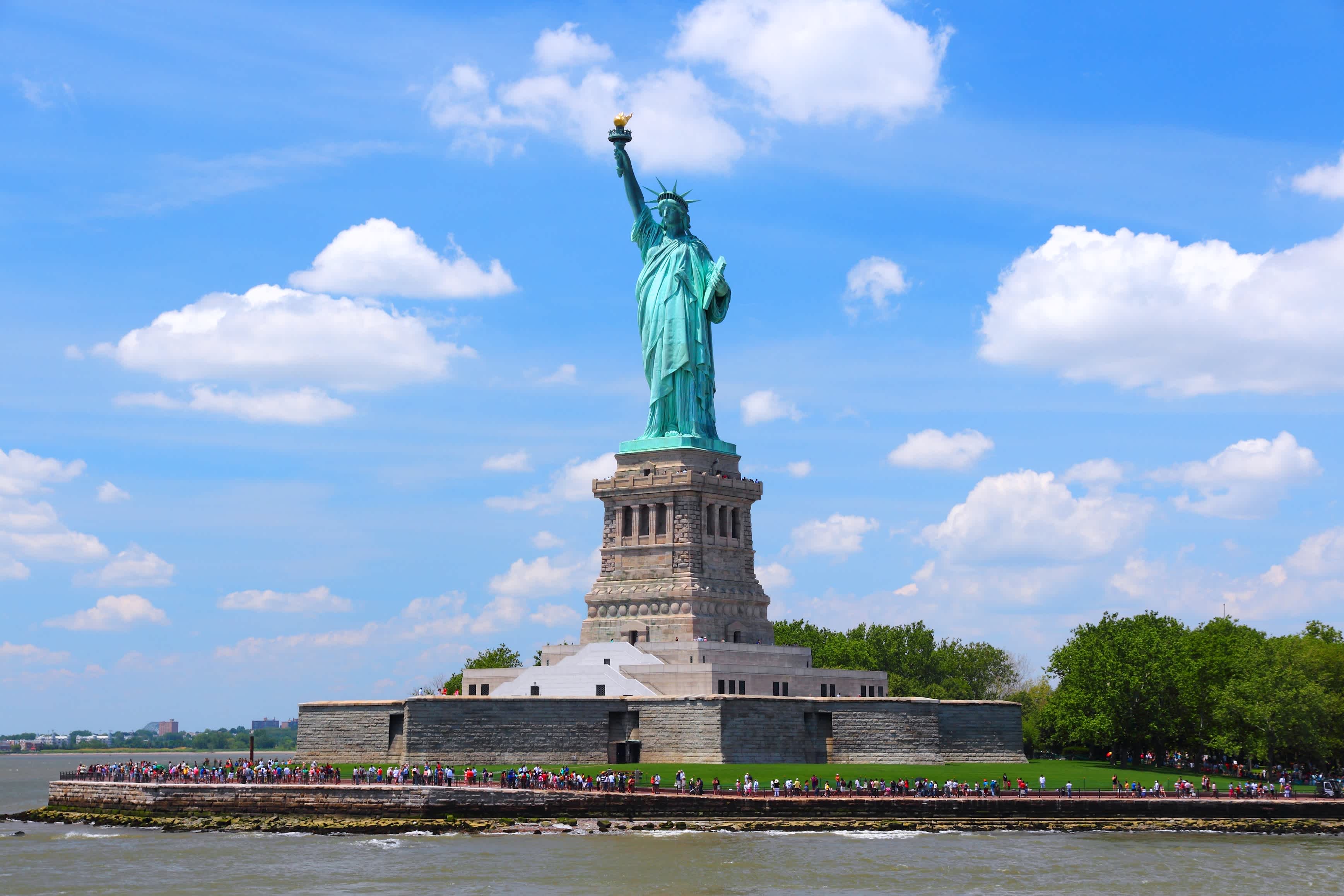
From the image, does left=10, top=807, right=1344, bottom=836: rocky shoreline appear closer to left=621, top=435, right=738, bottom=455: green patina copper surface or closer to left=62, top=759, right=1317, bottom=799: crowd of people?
left=62, top=759, right=1317, bottom=799: crowd of people

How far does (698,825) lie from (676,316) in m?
29.5

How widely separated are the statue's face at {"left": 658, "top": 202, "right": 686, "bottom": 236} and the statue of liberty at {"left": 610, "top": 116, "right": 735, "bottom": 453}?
1.1 inches

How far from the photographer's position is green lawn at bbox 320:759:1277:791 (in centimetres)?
6128

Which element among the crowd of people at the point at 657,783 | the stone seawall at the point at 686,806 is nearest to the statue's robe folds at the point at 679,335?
the crowd of people at the point at 657,783

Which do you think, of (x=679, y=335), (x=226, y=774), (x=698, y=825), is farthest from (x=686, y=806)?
(x=679, y=335)

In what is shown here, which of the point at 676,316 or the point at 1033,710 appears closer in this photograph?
the point at 676,316

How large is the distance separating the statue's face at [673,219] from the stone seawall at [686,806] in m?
31.7

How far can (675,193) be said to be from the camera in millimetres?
79688

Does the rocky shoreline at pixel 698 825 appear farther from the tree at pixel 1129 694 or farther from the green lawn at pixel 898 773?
the tree at pixel 1129 694

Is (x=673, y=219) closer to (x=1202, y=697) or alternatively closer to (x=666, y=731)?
(x=666, y=731)

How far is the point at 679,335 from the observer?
77.9 metres

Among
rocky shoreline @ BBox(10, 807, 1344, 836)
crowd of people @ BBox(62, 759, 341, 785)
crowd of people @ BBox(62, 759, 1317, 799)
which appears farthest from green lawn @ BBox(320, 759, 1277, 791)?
rocky shoreline @ BBox(10, 807, 1344, 836)

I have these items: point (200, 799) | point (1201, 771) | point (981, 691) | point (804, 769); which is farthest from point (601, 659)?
point (981, 691)

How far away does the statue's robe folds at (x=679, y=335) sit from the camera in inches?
3061
